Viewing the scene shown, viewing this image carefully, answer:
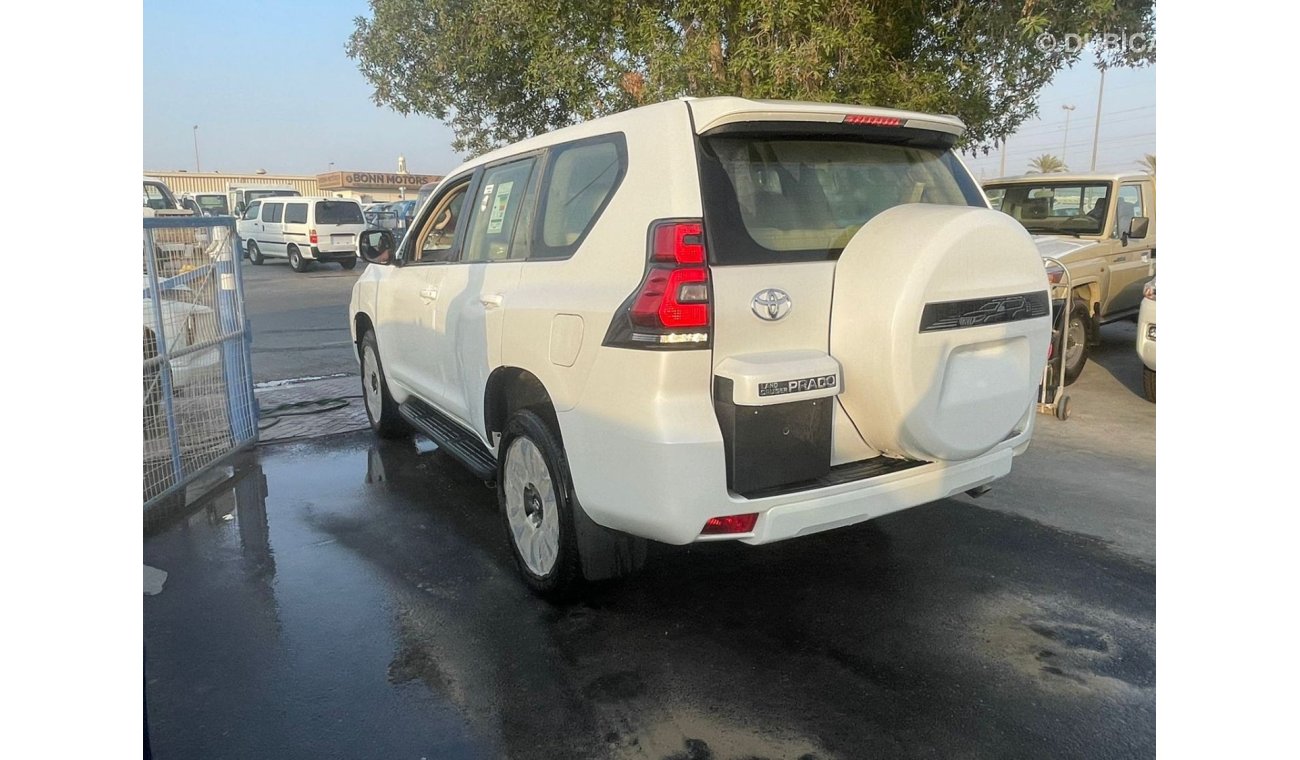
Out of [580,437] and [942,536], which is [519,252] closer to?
[580,437]

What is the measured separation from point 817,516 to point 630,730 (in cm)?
91

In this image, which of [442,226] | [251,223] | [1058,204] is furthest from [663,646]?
[251,223]

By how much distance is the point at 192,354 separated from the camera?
217 inches

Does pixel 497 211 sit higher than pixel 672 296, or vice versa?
pixel 497 211

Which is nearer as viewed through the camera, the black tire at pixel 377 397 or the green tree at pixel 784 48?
the black tire at pixel 377 397

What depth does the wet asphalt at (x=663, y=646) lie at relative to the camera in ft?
8.91

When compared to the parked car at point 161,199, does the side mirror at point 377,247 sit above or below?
below

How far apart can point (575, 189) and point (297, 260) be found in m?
20.7

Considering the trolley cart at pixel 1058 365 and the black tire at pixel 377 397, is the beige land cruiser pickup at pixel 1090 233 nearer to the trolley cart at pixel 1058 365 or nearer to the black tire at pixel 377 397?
the trolley cart at pixel 1058 365

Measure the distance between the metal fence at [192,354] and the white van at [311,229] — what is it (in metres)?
16.5

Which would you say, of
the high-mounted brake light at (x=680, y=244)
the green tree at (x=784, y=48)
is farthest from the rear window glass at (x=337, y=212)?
the high-mounted brake light at (x=680, y=244)

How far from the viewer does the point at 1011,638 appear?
10.7 ft

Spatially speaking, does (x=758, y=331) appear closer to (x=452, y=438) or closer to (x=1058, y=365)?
(x=452, y=438)

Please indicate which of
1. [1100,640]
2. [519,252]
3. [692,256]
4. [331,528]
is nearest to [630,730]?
[692,256]
